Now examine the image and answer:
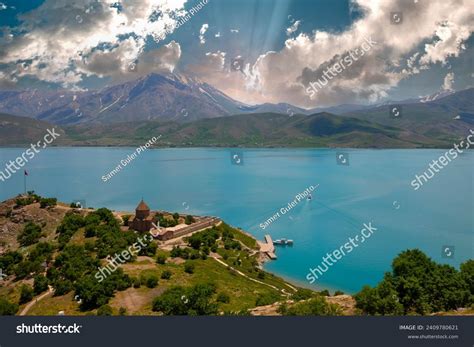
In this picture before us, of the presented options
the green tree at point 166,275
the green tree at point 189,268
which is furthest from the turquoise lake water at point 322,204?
the green tree at point 166,275

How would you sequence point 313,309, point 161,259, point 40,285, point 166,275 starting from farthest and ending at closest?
point 161,259 → point 166,275 → point 40,285 → point 313,309

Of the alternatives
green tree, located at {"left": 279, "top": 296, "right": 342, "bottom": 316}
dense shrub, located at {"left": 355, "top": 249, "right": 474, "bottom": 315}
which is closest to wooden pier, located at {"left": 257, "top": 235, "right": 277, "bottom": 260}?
dense shrub, located at {"left": 355, "top": 249, "right": 474, "bottom": 315}

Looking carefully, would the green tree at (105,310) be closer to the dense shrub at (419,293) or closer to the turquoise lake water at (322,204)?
the dense shrub at (419,293)

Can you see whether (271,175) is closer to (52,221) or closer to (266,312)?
(52,221)

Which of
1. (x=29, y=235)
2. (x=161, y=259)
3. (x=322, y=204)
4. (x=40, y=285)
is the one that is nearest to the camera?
(x=40, y=285)

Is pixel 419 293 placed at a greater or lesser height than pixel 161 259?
lesser

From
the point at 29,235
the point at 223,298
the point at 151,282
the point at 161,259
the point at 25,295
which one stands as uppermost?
the point at 29,235

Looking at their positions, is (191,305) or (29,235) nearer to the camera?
(191,305)

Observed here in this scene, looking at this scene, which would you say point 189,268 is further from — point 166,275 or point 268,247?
point 268,247

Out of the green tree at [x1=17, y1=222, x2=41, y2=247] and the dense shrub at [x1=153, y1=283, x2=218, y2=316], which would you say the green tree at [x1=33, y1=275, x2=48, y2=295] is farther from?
the green tree at [x1=17, y1=222, x2=41, y2=247]

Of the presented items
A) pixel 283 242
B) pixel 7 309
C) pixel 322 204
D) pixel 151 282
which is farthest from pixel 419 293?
pixel 322 204
